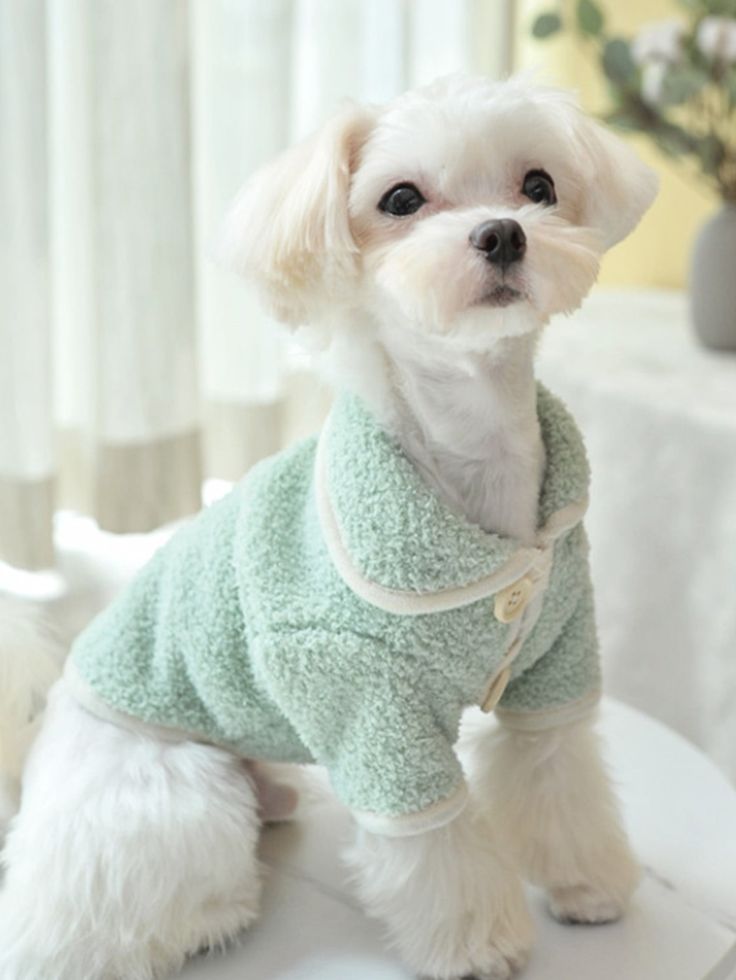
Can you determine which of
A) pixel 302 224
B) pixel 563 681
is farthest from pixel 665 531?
pixel 302 224

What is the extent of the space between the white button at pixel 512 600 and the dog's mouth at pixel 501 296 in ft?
0.55

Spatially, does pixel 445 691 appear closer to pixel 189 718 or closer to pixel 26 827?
pixel 189 718

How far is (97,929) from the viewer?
70cm

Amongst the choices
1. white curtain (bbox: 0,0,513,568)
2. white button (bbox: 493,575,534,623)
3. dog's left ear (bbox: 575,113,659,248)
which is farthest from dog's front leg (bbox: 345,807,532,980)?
white curtain (bbox: 0,0,513,568)

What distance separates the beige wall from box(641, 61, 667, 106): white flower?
0.32 m

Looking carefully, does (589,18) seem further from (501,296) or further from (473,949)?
(473,949)

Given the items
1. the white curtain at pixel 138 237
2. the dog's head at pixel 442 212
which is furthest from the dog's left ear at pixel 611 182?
the white curtain at pixel 138 237

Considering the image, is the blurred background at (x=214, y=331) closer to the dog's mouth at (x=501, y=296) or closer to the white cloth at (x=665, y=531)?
the white cloth at (x=665, y=531)

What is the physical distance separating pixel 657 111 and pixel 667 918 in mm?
991

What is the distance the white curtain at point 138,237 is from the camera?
113cm

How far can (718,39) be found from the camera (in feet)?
4.46

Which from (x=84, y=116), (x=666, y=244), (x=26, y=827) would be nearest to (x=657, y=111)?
(x=666, y=244)

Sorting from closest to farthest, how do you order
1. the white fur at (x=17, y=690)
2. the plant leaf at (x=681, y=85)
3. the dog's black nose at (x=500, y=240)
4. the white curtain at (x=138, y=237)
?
the dog's black nose at (x=500, y=240) → the white fur at (x=17, y=690) → the white curtain at (x=138, y=237) → the plant leaf at (x=681, y=85)

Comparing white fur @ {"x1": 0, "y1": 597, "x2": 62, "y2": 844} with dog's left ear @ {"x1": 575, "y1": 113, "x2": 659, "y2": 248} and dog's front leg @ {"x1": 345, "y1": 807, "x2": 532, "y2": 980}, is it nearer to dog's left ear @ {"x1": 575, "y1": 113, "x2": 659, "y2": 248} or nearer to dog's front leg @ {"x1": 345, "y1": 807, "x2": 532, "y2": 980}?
dog's front leg @ {"x1": 345, "y1": 807, "x2": 532, "y2": 980}
